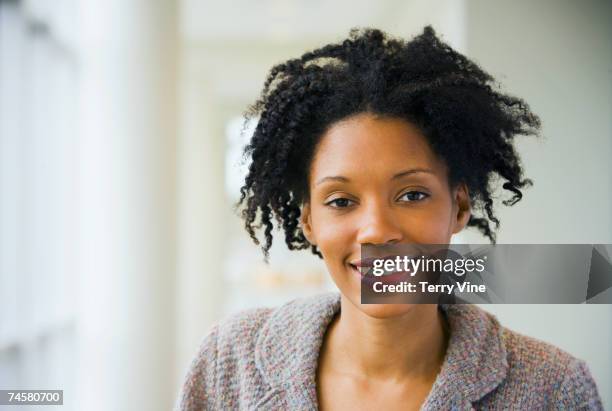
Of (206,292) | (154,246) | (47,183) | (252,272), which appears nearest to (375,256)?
(154,246)

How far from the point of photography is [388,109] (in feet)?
3.44

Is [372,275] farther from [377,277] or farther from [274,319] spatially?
[274,319]

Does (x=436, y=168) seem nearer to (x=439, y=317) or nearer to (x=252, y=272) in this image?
(x=439, y=317)

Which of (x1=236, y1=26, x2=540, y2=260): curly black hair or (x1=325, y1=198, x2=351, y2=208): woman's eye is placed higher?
(x1=236, y1=26, x2=540, y2=260): curly black hair

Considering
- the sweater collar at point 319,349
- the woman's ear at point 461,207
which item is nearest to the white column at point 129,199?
the sweater collar at point 319,349

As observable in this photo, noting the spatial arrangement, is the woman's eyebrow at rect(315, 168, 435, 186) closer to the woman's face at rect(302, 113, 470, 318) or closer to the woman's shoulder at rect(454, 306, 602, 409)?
the woman's face at rect(302, 113, 470, 318)

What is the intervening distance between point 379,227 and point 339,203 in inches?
3.8

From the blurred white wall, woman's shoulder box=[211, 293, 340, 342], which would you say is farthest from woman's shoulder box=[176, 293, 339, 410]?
the blurred white wall

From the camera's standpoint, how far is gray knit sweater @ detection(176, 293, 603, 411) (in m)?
1.07

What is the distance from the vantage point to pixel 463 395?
106 cm

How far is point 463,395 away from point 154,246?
5.50 feet

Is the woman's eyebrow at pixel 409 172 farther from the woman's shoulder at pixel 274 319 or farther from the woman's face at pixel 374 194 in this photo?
the woman's shoulder at pixel 274 319

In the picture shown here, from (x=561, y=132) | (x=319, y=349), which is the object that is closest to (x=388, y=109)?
(x=319, y=349)

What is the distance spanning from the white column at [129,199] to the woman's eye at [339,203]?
5.02 ft
